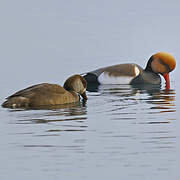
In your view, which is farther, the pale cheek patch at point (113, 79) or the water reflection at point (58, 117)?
the pale cheek patch at point (113, 79)

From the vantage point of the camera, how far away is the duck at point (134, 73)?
50.3 feet

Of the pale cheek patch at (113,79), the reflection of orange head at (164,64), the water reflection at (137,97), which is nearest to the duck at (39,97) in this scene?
the water reflection at (137,97)

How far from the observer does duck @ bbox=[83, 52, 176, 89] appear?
604 inches

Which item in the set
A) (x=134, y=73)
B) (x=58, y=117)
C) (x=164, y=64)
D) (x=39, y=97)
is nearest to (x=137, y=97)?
(x=39, y=97)

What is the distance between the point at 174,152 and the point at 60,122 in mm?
2332

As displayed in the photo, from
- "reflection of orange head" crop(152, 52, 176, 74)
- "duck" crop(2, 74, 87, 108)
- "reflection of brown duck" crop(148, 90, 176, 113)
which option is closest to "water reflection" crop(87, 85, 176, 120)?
"reflection of brown duck" crop(148, 90, 176, 113)

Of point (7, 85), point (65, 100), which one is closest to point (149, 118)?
point (65, 100)

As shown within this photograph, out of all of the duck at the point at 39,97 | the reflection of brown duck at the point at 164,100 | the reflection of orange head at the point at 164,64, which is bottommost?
the reflection of brown duck at the point at 164,100

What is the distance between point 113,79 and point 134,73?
525mm

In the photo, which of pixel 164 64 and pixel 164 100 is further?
pixel 164 64

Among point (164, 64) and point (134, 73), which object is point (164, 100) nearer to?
point (134, 73)

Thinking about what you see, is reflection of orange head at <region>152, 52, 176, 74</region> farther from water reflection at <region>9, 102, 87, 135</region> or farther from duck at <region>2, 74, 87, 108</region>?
water reflection at <region>9, 102, 87, 135</region>

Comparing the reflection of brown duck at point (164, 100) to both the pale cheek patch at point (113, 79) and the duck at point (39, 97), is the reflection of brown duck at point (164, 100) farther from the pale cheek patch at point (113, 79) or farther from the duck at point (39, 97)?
the pale cheek patch at point (113, 79)

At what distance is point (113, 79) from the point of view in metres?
15.4
